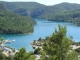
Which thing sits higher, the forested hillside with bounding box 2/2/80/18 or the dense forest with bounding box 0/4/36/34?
the dense forest with bounding box 0/4/36/34

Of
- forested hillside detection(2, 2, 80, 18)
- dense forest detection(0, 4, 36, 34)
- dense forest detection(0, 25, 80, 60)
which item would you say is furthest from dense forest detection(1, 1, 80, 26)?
dense forest detection(0, 25, 80, 60)

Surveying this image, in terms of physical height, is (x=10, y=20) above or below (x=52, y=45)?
below

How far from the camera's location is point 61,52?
542 centimetres

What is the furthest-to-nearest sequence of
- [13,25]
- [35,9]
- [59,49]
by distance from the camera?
[35,9]
[13,25]
[59,49]

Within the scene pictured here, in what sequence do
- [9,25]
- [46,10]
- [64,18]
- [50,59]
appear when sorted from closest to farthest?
[50,59], [9,25], [64,18], [46,10]

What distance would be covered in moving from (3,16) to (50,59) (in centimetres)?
7196

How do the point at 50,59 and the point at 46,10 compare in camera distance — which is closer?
the point at 50,59

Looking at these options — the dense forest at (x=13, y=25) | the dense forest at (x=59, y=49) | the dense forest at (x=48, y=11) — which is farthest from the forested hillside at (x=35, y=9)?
the dense forest at (x=59, y=49)

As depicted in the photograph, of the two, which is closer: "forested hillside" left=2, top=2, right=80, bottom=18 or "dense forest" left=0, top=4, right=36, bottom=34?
"dense forest" left=0, top=4, right=36, bottom=34

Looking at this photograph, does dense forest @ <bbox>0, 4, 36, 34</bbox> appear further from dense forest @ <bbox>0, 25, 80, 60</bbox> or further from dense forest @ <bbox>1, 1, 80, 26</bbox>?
dense forest @ <bbox>0, 25, 80, 60</bbox>

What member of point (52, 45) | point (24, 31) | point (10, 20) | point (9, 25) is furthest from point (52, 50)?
point (10, 20)

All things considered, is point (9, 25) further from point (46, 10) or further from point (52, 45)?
point (46, 10)

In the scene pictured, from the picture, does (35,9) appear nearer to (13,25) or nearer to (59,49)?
(13,25)

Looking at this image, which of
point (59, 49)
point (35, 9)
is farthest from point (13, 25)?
point (35, 9)
